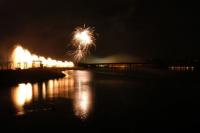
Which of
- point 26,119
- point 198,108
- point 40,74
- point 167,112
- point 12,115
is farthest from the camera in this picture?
point 40,74

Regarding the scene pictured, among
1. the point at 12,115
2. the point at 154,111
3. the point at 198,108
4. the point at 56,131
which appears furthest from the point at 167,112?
the point at 12,115

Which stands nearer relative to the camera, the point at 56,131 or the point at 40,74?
the point at 56,131

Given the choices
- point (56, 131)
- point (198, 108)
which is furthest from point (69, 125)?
point (198, 108)

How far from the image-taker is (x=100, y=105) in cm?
2645

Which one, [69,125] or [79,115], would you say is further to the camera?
[79,115]

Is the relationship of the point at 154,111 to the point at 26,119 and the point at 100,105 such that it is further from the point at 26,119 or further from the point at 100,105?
the point at 26,119

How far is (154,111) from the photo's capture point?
23.7 m

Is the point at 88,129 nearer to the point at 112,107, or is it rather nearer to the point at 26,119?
the point at 26,119

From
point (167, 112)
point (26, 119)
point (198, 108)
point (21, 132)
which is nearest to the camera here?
point (21, 132)

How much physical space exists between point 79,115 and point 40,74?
4718cm

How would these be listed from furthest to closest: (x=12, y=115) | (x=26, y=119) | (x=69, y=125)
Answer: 1. (x=12, y=115)
2. (x=26, y=119)
3. (x=69, y=125)

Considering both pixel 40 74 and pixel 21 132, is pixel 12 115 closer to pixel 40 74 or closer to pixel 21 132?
pixel 21 132

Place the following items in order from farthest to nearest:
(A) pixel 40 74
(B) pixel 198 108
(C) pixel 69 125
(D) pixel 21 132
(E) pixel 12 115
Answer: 1. (A) pixel 40 74
2. (B) pixel 198 108
3. (E) pixel 12 115
4. (C) pixel 69 125
5. (D) pixel 21 132

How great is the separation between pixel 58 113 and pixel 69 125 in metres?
4.25
